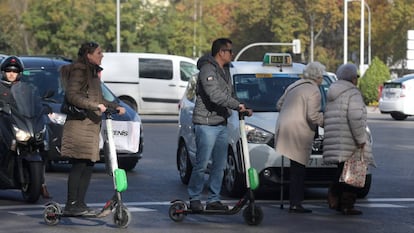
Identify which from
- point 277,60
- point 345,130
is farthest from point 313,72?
point 277,60

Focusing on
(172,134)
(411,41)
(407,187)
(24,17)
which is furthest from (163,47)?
(407,187)

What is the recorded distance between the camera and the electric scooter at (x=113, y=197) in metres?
10.3

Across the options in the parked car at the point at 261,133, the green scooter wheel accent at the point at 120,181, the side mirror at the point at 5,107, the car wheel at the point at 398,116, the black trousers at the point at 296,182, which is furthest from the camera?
the car wheel at the point at 398,116

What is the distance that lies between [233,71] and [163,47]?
57.0 meters

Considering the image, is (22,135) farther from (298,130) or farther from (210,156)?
(298,130)

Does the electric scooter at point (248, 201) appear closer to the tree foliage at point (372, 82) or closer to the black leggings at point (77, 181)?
the black leggings at point (77, 181)

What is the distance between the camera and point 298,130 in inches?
469

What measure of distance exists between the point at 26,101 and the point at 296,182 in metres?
3.20

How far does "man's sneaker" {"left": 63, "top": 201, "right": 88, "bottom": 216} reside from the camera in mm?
10570

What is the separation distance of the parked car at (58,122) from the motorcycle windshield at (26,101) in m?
2.80

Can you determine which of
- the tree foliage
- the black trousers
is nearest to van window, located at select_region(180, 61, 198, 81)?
the tree foliage

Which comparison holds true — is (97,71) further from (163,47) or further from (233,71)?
(163,47)

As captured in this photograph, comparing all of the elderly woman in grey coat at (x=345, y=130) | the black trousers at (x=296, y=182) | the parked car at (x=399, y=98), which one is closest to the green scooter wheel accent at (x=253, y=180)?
the black trousers at (x=296, y=182)

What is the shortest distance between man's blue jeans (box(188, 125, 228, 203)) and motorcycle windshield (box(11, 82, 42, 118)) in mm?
2399
